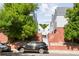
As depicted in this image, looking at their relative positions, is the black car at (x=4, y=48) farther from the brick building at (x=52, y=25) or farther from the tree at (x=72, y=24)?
the tree at (x=72, y=24)

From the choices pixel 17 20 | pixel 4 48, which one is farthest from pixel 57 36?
pixel 4 48

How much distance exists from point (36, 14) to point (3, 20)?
0.40m

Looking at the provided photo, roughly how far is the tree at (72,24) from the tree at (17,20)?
383 millimetres

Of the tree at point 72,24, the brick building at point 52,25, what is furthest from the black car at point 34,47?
the tree at point 72,24

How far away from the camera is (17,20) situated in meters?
1.70

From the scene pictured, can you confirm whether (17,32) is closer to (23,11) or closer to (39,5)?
(23,11)

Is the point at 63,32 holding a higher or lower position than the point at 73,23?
lower

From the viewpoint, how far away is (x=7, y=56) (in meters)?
1.72

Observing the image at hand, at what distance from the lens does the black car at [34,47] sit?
67.6 inches

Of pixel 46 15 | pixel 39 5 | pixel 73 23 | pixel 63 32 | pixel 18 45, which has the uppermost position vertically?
pixel 39 5

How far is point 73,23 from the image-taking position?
1.66 metres

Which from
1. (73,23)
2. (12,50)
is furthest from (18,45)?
(73,23)

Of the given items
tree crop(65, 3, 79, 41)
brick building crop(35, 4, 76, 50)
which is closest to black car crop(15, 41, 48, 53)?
brick building crop(35, 4, 76, 50)

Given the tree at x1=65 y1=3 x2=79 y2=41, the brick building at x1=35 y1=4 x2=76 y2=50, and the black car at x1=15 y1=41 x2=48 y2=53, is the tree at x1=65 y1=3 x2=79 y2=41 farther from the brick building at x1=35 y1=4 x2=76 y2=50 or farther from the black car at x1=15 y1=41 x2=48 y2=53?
the black car at x1=15 y1=41 x2=48 y2=53
